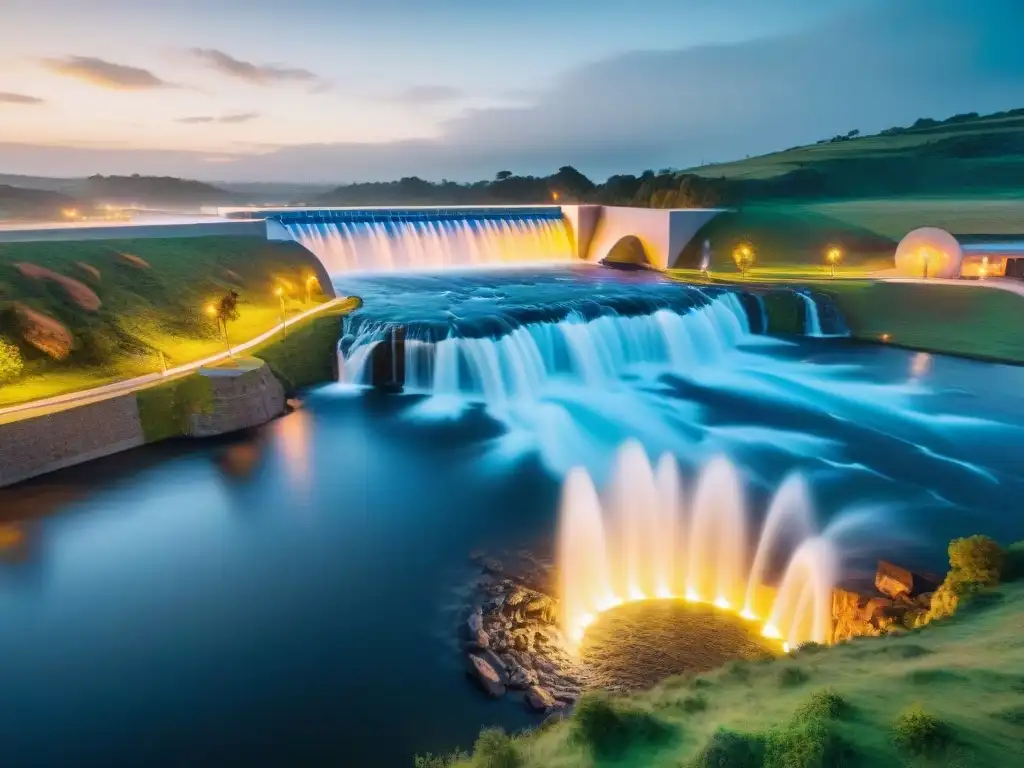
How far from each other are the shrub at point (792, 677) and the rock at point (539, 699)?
14.3 ft

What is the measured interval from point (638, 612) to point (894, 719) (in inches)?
343

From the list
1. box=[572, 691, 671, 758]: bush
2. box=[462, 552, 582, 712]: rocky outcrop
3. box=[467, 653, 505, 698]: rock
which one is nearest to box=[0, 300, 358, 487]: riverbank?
box=[462, 552, 582, 712]: rocky outcrop

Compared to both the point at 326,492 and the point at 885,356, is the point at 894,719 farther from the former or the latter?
the point at 885,356

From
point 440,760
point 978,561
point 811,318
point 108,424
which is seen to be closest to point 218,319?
point 108,424

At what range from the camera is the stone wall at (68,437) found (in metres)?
23.5

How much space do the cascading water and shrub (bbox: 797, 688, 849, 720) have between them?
747cm

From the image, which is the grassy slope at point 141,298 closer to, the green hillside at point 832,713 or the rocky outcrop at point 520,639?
the rocky outcrop at point 520,639

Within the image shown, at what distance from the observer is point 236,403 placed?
93.8 ft

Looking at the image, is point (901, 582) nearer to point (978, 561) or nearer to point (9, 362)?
point (978, 561)

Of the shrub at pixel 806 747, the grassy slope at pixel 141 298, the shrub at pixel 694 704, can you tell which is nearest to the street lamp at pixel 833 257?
the grassy slope at pixel 141 298

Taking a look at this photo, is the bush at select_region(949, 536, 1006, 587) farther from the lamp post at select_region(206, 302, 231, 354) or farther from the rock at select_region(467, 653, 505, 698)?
the lamp post at select_region(206, 302, 231, 354)

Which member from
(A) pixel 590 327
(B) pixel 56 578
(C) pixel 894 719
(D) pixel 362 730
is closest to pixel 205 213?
(A) pixel 590 327

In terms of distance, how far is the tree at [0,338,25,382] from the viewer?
25250 millimetres

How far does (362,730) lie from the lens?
13312 millimetres
